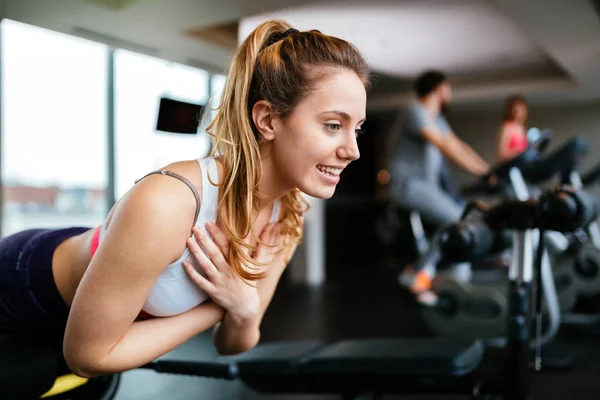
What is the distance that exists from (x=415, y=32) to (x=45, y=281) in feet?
14.3

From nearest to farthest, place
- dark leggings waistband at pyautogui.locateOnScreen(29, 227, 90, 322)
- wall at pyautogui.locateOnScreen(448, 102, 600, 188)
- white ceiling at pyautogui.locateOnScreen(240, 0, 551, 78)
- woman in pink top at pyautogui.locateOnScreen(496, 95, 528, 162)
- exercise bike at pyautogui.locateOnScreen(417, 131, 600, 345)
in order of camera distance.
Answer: dark leggings waistband at pyautogui.locateOnScreen(29, 227, 90, 322) < exercise bike at pyautogui.locateOnScreen(417, 131, 600, 345) < woman in pink top at pyautogui.locateOnScreen(496, 95, 528, 162) < white ceiling at pyautogui.locateOnScreen(240, 0, 551, 78) < wall at pyautogui.locateOnScreen(448, 102, 600, 188)

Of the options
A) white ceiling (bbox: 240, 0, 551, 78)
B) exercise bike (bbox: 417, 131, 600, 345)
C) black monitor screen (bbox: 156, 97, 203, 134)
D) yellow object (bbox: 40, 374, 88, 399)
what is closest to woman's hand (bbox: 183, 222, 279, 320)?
black monitor screen (bbox: 156, 97, 203, 134)

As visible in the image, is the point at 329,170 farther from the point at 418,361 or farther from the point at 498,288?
the point at 498,288

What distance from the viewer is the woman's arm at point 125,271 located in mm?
800

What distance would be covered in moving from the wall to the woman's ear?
7.60 m

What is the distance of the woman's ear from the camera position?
0.90m

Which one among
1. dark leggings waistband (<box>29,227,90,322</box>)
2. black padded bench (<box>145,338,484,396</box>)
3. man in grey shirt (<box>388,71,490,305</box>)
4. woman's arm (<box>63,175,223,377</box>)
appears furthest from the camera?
man in grey shirt (<box>388,71,490,305</box>)

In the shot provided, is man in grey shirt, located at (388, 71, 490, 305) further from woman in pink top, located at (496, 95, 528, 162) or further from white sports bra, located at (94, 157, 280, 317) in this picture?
white sports bra, located at (94, 157, 280, 317)

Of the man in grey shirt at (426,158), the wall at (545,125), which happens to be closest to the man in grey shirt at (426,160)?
the man in grey shirt at (426,158)

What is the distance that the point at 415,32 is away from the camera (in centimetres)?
477

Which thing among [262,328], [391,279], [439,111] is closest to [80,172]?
[262,328]

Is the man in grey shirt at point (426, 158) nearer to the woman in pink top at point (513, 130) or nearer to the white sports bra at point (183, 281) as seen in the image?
the woman in pink top at point (513, 130)

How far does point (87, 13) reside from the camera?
112 centimetres

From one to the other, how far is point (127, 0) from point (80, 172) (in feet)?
2.05
